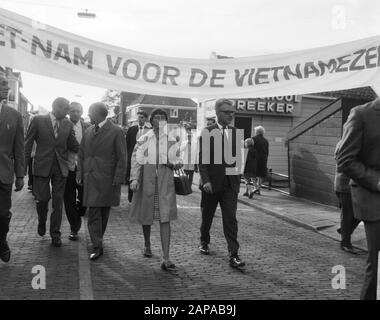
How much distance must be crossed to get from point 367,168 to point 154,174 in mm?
2959

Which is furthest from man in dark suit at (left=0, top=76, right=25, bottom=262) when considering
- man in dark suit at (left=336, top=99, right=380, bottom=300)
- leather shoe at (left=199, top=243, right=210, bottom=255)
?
man in dark suit at (left=336, top=99, right=380, bottom=300)

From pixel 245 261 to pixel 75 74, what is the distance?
324cm

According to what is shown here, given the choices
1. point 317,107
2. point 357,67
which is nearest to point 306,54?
point 357,67

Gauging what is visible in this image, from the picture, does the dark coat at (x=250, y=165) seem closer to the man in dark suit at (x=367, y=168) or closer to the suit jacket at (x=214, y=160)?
the suit jacket at (x=214, y=160)


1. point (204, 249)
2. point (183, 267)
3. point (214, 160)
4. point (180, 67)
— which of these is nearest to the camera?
point (180, 67)

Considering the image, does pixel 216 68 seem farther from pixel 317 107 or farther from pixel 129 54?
pixel 317 107

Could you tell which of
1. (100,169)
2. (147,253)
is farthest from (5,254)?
(147,253)

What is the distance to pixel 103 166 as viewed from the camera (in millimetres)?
6297

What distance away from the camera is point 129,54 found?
5.13 metres

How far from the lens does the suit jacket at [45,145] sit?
6809 millimetres

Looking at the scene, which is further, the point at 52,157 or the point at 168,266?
the point at 52,157

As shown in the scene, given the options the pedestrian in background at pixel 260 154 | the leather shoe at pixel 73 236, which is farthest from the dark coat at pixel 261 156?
the leather shoe at pixel 73 236

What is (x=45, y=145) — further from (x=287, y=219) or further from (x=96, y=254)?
(x=287, y=219)

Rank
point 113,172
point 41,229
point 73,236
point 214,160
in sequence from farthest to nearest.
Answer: point 73,236, point 41,229, point 113,172, point 214,160
